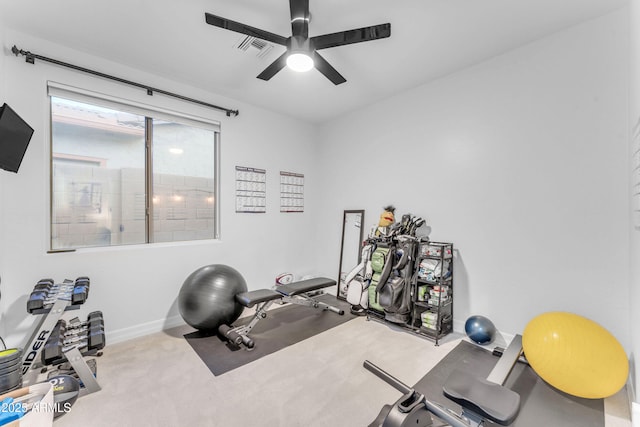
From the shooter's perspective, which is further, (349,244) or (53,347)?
(349,244)

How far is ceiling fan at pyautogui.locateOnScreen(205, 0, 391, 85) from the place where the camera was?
1.81 m

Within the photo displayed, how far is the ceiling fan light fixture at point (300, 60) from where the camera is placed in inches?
79.4

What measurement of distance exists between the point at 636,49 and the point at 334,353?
10.1 feet

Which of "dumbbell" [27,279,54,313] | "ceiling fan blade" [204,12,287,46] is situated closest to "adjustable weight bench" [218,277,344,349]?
"dumbbell" [27,279,54,313]

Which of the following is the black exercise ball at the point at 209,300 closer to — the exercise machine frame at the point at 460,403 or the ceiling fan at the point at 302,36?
the exercise machine frame at the point at 460,403

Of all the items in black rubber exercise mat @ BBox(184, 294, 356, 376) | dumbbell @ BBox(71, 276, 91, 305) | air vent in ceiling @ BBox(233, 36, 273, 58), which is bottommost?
black rubber exercise mat @ BBox(184, 294, 356, 376)

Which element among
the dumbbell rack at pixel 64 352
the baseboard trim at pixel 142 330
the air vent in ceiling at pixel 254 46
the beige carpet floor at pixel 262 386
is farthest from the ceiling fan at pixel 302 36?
the baseboard trim at pixel 142 330

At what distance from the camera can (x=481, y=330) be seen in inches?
98.2

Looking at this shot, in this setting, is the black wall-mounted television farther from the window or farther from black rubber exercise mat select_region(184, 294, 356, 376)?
black rubber exercise mat select_region(184, 294, 356, 376)

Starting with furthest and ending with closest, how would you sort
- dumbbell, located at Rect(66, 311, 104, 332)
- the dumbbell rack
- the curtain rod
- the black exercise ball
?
the black exercise ball → the curtain rod → dumbbell, located at Rect(66, 311, 104, 332) → the dumbbell rack

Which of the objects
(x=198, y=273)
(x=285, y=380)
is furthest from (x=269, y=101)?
(x=285, y=380)

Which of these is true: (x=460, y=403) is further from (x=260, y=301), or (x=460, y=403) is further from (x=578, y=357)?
(x=260, y=301)

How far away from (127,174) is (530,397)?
13.5ft

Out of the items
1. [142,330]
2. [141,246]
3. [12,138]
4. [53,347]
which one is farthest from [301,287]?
[12,138]
